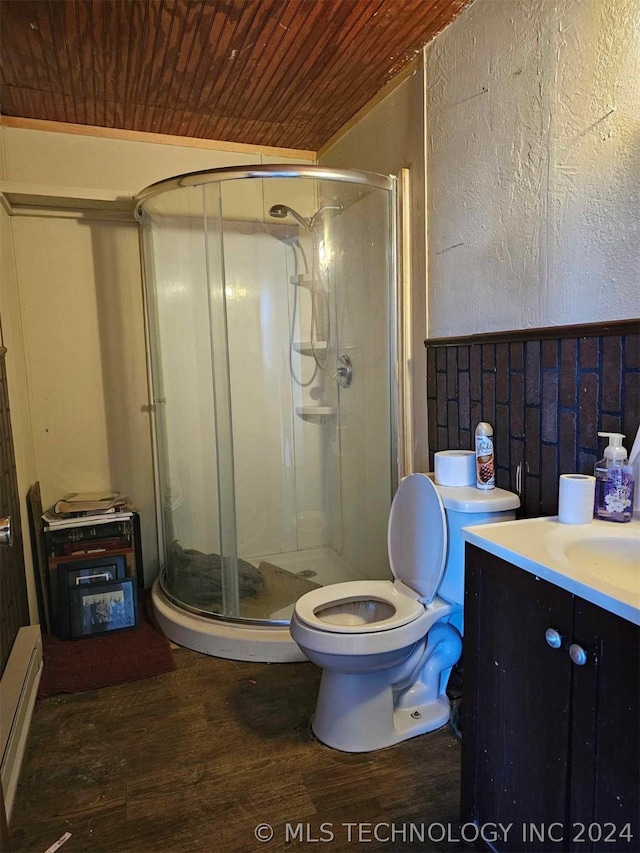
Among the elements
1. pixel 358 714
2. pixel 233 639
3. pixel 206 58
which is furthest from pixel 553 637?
pixel 206 58

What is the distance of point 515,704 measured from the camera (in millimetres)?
1166

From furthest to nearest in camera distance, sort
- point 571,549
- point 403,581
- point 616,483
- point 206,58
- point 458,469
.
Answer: point 206,58 → point 403,581 → point 458,469 → point 616,483 → point 571,549

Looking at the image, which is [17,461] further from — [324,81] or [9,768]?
[324,81]

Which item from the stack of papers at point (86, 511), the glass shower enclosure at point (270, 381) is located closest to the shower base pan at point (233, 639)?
the glass shower enclosure at point (270, 381)

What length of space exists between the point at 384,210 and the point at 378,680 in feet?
6.00

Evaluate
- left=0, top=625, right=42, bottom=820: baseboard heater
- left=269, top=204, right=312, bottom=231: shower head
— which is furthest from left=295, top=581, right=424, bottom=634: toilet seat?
left=269, top=204, right=312, bottom=231: shower head

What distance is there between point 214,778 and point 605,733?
1.15 m

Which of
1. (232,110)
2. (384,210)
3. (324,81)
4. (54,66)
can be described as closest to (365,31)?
(324,81)

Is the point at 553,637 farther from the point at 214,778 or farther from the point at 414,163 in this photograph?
the point at 414,163

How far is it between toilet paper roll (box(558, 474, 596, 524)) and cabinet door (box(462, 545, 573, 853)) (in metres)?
0.29

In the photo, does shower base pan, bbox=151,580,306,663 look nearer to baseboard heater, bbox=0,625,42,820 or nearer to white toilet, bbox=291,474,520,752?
white toilet, bbox=291,474,520,752

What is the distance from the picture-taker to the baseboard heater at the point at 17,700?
5.13ft

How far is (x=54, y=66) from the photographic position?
2111 mm

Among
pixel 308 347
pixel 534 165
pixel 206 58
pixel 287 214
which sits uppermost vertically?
pixel 206 58
